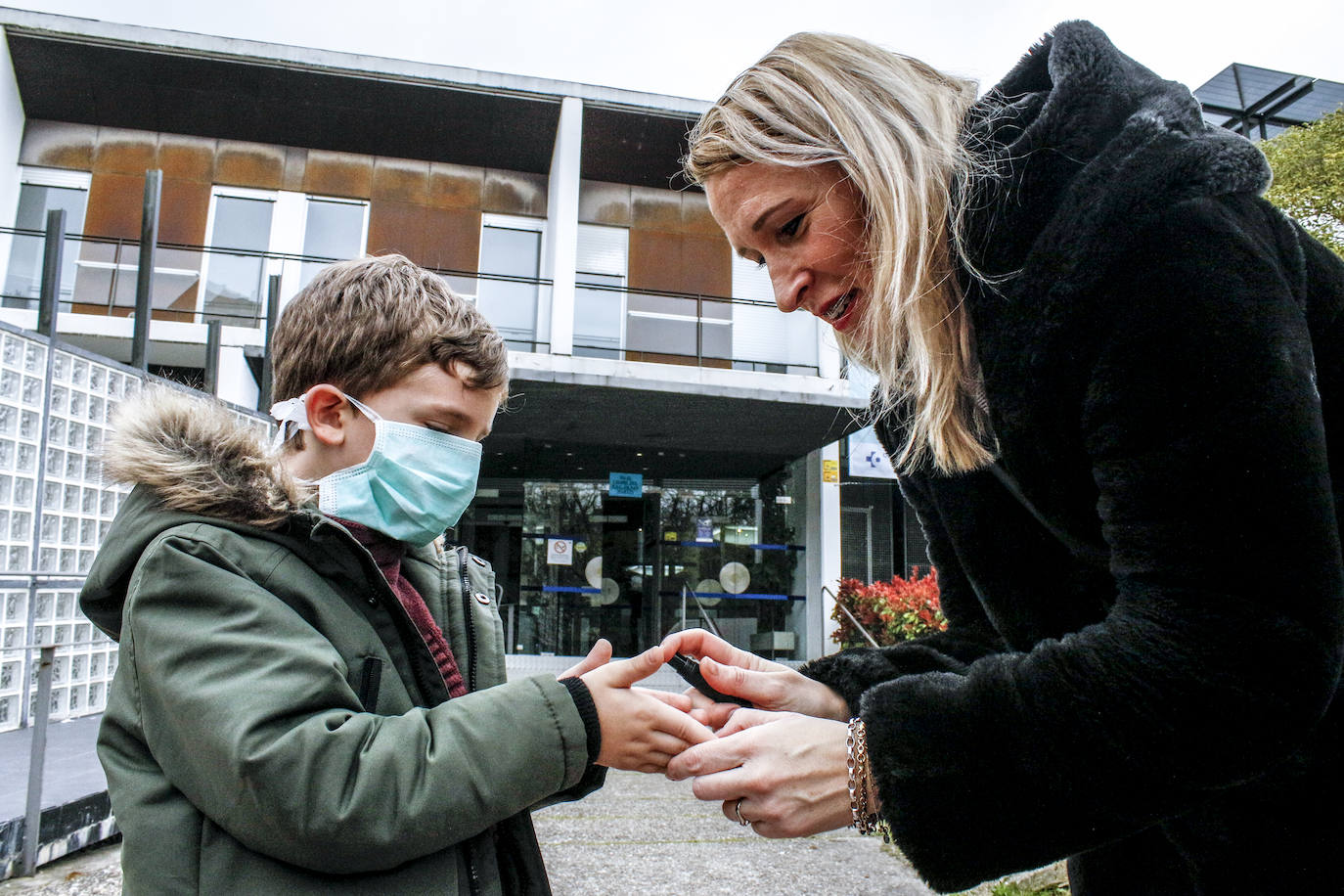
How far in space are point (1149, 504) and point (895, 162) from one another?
66 cm

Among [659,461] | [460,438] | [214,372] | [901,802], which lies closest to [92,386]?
[214,372]

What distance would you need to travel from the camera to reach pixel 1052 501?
1.24m

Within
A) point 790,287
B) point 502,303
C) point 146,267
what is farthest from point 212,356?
point 790,287

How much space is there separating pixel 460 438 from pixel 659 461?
11.0 meters

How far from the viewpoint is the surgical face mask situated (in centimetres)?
172

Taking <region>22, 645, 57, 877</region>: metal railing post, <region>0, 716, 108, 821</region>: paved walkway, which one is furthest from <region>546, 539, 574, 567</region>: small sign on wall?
<region>22, 645, 57, 877</region>: metal railing post

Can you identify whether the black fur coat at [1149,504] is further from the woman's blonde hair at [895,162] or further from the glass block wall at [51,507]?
the glass block wall at [51,507]

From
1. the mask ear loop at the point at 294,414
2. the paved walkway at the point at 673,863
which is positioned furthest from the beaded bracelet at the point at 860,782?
the paved walkway at the point at 673,863

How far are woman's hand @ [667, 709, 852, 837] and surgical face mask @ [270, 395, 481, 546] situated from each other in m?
0.78

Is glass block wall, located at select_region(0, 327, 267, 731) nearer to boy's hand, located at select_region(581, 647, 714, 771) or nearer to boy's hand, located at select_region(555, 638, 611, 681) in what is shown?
boy's hand, located at select_region(555, 638, 611, 681)

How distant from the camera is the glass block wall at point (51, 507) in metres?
5.33

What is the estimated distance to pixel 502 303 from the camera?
12.1 metres

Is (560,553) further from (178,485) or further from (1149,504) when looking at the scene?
(1149,504)

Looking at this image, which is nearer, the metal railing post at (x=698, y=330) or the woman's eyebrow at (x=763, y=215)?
the woman's eyebrow at (x=763, y=215)
